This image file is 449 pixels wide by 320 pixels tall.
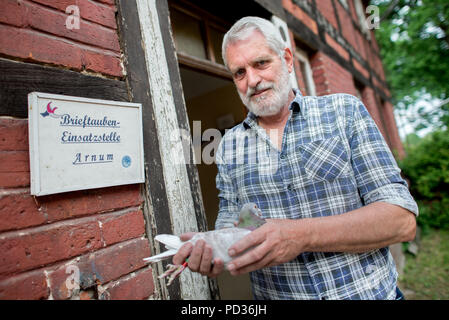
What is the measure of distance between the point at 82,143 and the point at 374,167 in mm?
1153

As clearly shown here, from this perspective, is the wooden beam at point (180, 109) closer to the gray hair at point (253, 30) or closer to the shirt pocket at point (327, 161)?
the gray hair at point (253, 30)

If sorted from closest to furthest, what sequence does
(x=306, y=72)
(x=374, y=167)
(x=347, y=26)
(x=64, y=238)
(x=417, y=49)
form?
1. (x=64, y=238)
2. (x=374, y=167)
3. (x=306, y=72)
4. (x=347, y=26)
5. (x=417, y=49)

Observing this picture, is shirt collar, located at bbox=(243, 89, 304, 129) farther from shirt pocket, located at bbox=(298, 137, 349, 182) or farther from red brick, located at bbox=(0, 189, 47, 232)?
red brick, located at bbox=(0, 189, 47, 232)

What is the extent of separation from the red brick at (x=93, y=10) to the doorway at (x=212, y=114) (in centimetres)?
254

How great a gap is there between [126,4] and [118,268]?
1186 millimetres

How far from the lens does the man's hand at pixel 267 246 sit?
833 millimetres

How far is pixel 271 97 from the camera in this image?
1.38 meters

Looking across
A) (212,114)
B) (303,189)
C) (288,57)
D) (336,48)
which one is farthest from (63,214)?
(336,48)

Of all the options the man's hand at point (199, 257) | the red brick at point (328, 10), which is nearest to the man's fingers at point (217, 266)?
the man's hand at point (199, 257)

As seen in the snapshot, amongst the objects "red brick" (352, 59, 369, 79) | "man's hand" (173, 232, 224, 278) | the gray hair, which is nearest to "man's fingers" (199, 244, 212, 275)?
"man's hand" (173, 232, 224, 278)

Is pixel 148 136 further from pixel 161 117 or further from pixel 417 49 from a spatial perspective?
pixel 417 49

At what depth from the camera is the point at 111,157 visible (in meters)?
1.07

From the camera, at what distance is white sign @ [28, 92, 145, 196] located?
0.87 metres
